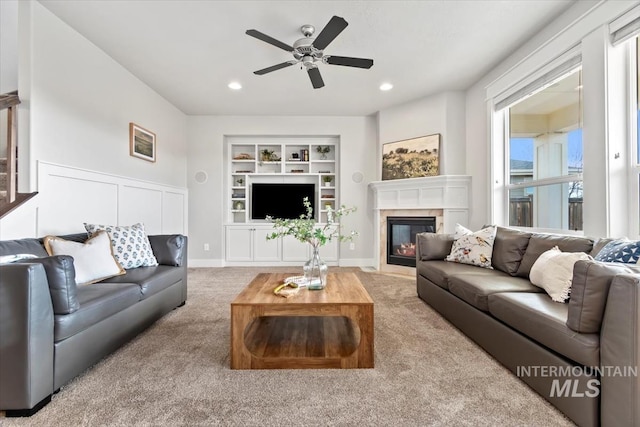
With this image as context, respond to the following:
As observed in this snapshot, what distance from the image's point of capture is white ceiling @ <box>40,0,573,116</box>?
2.43 metres

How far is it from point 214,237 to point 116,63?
285 centimetres

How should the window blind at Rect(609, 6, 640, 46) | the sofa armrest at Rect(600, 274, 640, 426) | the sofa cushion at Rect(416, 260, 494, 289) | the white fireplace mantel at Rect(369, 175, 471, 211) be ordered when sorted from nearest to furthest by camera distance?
1. the sofa armrest at Rect(600, 274, 640, 426)
2. the window blind at Rect(609, 6, 640, 46)
3. the sofa cushion at Rect(416, 260, 494, 289)
4. the white fireplace mantel at Rect(369, 175, 471, 211)

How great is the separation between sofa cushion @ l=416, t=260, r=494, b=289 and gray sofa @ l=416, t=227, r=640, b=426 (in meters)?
0.20

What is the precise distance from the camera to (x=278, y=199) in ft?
17.2

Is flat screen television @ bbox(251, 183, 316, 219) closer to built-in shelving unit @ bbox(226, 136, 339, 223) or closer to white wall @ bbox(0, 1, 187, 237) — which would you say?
built-in shelving unit @ bbox(226, 136, 339, 223)

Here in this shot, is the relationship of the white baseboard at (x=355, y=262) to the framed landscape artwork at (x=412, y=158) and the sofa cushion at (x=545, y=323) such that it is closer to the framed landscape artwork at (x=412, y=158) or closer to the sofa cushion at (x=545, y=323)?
the framed landscape artwork at (x=412, y=158)

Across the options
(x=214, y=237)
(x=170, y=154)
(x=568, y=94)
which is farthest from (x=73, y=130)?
(x=568, y=94)

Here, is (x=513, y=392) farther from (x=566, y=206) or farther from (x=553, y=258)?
(x=566, y=206)

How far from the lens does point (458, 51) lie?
3.11 metres

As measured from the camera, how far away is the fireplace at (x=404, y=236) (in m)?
4.40

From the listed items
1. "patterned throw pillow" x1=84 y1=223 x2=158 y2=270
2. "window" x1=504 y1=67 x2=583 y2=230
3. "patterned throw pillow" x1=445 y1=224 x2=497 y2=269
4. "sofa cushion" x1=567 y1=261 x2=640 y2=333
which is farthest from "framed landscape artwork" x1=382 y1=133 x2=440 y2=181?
"patterned throw pillow" x1=84 y1=223 x2=158 y2=270

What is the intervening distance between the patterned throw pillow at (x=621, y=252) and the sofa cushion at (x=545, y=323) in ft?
1.24

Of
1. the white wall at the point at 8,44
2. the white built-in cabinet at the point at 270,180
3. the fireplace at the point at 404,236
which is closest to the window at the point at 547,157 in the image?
the fireplace at the point at 404,236

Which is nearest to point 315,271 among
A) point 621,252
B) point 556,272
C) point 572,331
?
point 572,331
